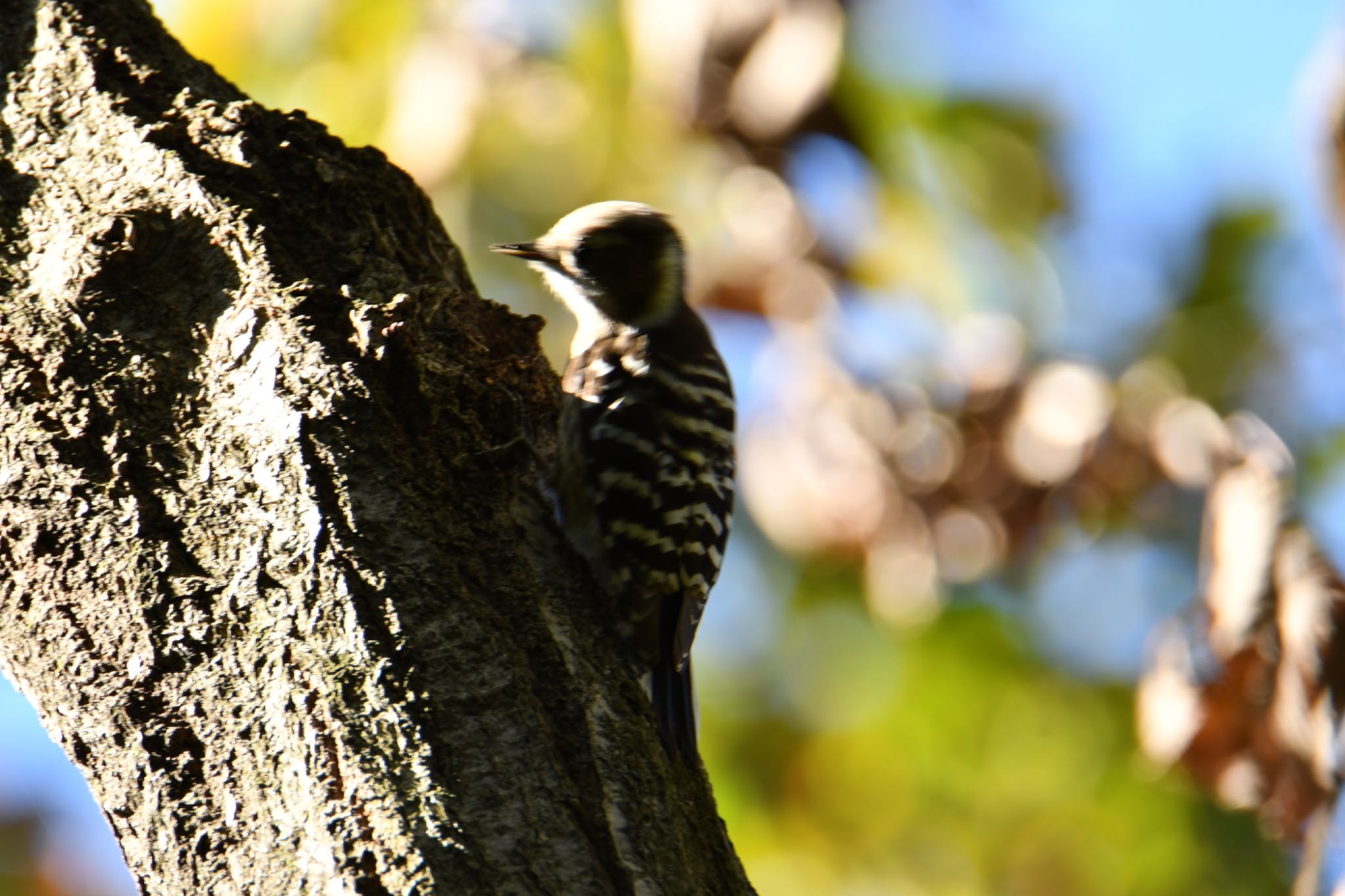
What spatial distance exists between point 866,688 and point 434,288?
6.84 m

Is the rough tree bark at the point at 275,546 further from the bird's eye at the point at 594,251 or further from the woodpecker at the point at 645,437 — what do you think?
the bird's eye at the point at 594,251

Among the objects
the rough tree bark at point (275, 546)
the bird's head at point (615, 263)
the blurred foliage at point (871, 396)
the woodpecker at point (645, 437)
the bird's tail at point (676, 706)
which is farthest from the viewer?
the blurred foliage at point (871, 396)

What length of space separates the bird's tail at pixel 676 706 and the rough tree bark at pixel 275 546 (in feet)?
0.68

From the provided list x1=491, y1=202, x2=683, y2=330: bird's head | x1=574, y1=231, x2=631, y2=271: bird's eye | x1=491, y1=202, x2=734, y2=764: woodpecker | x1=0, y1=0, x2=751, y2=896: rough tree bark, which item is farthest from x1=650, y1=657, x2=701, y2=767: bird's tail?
x1=574, y1=231, x2=631, y2=271: bird's eye

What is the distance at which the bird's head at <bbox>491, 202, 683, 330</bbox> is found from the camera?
4379 millimetres

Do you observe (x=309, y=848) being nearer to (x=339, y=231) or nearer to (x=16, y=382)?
(x=16, y=382)

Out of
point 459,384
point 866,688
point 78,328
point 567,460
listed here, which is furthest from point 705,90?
point 866,688

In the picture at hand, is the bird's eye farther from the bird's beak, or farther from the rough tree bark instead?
the rough tree bark

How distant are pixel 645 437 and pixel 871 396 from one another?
2534mm

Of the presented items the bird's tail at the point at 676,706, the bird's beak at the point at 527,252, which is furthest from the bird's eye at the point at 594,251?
the bird's tail at the point at 676,706

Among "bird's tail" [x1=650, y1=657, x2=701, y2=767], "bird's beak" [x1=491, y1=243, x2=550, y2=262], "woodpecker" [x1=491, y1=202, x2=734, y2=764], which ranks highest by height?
"bird's beak" [x1=491, y1=243, x2=550, y2=262]

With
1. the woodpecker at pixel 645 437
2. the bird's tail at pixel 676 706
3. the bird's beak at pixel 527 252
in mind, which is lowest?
the bird's tail at pixel 676 706

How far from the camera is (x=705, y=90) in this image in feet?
16.5

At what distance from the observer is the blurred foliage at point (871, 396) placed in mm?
5329
